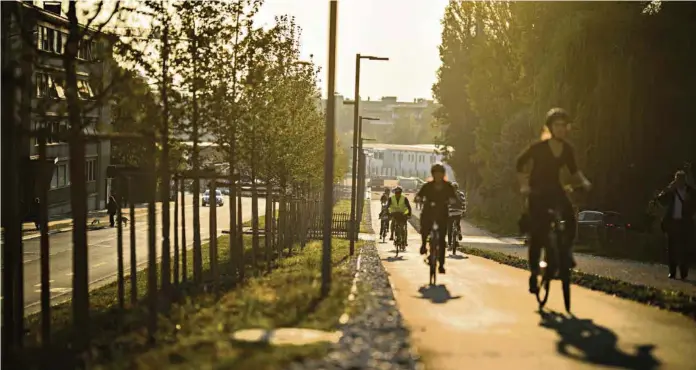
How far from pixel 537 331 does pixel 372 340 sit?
1.78 meters

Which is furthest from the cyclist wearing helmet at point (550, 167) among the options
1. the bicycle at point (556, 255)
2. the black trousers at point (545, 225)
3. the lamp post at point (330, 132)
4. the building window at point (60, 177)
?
the building window at point (60, 177)

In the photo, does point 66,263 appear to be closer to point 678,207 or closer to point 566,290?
point 678,207

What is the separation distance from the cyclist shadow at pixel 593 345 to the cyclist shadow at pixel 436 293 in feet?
7.60

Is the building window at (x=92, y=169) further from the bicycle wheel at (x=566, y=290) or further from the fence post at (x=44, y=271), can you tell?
the bicycle wheel at (x=566, y=290)

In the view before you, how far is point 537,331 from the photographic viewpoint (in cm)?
1057

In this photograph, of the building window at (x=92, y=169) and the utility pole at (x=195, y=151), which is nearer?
the utility pole at (x=195, y=151)

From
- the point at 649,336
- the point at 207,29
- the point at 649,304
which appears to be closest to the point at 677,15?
the point at 207,29

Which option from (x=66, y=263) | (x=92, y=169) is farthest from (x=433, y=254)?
(x=92, y=169)

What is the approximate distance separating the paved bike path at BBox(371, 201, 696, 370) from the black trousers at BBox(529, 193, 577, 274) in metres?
0.82

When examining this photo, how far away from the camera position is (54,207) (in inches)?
2781

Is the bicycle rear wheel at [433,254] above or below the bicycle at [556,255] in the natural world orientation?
below

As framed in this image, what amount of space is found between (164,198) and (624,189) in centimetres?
1973

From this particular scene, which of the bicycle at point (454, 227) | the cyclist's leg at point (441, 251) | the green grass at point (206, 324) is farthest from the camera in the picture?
the bicycle at point (454, 227)

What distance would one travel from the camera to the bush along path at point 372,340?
348 inches
